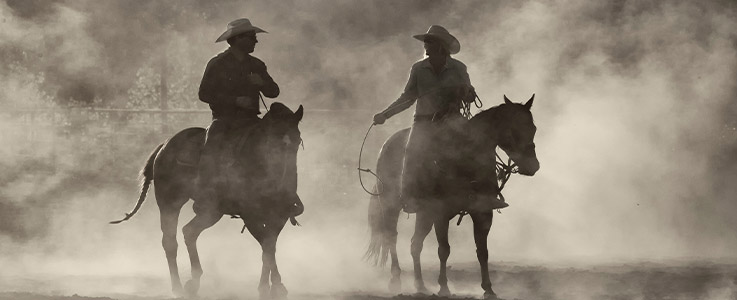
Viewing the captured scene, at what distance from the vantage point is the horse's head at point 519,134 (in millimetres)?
16125

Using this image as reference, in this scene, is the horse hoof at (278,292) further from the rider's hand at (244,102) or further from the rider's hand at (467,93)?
the rider's hand at (467,93)

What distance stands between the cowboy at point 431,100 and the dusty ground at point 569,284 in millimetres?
1334

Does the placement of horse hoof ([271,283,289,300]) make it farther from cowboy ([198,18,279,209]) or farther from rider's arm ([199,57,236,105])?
rider's arm ([199,57,236,105])

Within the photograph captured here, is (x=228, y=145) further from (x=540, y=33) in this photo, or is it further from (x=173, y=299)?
(x=540, y=33)

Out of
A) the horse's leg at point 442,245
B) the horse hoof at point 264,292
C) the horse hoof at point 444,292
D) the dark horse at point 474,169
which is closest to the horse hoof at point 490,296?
the dark horse at point 474,169

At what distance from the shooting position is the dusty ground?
16688 mm

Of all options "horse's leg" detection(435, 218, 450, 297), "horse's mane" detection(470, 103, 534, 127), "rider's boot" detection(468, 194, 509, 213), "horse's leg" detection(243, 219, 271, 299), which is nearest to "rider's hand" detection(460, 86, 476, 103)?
"horse's mane" detection(470, 103, 534, 127)

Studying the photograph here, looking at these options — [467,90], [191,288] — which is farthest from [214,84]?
[467,90]

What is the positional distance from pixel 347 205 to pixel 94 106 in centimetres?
3775

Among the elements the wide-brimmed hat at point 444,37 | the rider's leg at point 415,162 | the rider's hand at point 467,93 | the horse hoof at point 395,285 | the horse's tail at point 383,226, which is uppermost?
the wide-brimmed hat at point 444,37

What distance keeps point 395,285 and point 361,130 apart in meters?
29.6

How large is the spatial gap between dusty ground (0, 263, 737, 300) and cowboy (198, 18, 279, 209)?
4.30ft

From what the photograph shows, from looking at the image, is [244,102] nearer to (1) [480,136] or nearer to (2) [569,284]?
(1) [480,136]

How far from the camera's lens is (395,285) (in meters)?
17.8
